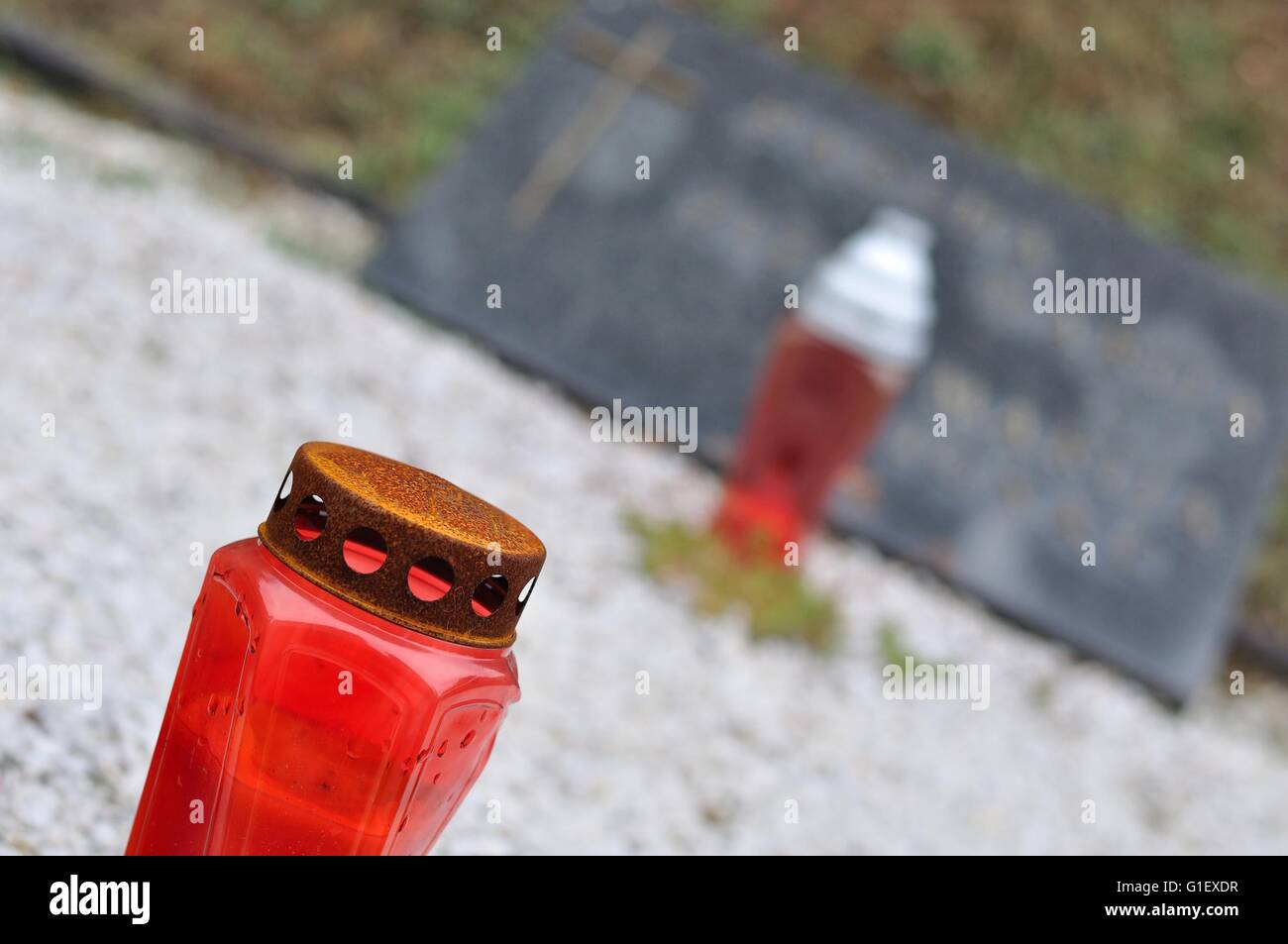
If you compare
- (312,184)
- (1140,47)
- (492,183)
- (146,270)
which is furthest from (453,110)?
(1140,47)

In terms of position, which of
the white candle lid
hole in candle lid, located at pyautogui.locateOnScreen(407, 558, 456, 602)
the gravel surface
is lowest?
the gravel surface

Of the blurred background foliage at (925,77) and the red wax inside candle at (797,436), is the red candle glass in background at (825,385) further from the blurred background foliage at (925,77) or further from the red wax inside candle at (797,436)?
the blurred background foliage at (925,77)

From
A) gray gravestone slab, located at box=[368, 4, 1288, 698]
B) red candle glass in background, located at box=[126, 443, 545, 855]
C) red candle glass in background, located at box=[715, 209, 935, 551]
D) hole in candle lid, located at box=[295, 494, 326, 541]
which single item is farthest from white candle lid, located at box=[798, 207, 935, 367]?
hole in candle lid, located at box=[295, 494, 326, 541]

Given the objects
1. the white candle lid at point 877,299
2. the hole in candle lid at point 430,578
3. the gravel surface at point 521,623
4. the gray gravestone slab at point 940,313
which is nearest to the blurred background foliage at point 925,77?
the gravel surface at point 521,623

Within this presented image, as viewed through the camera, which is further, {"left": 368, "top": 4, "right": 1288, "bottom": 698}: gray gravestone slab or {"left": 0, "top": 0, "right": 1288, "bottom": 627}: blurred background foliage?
{"left": 0, "top": 0, "right": 1288, "bottom": 627}: blurred background foliage

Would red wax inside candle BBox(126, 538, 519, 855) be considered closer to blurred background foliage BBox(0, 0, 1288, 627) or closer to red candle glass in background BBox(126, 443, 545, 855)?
red candle glass in background BBox(126, 443, 545, 855)
